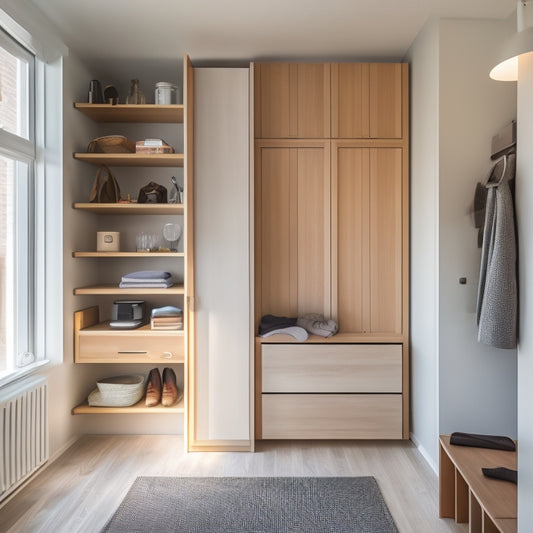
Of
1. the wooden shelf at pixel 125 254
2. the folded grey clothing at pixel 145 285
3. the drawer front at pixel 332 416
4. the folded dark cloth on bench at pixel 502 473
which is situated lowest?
the drawer front at pixel 332 416

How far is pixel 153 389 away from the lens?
326 cm

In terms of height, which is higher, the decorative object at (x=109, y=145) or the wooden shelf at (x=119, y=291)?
the decorative object at (x=109, y=145)

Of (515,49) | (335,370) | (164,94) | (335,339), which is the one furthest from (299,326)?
(515,49)

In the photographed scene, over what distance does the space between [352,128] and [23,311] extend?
7.81ft

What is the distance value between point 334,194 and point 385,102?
707 millimetres

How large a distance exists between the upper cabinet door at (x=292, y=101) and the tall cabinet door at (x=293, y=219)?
0.09 m

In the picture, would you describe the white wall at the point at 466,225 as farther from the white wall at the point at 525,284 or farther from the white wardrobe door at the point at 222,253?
the white wardrobe door at the point at 222,253

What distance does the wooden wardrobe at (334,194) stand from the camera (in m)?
3.17

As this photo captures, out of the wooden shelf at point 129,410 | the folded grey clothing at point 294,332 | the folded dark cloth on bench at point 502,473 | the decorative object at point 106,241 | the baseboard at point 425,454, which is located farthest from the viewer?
the decorative object at point 106,241

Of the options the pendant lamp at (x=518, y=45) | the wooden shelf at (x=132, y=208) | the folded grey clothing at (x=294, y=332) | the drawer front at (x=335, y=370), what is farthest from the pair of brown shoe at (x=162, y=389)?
the pendant lamp at (x=518, y=45)

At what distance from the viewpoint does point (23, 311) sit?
280 centimetres

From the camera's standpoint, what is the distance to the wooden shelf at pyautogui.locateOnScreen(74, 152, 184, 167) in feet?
10.2

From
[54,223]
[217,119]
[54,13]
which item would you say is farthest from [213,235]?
[54,13]

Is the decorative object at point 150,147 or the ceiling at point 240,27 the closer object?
the ceiling at point 240,27
